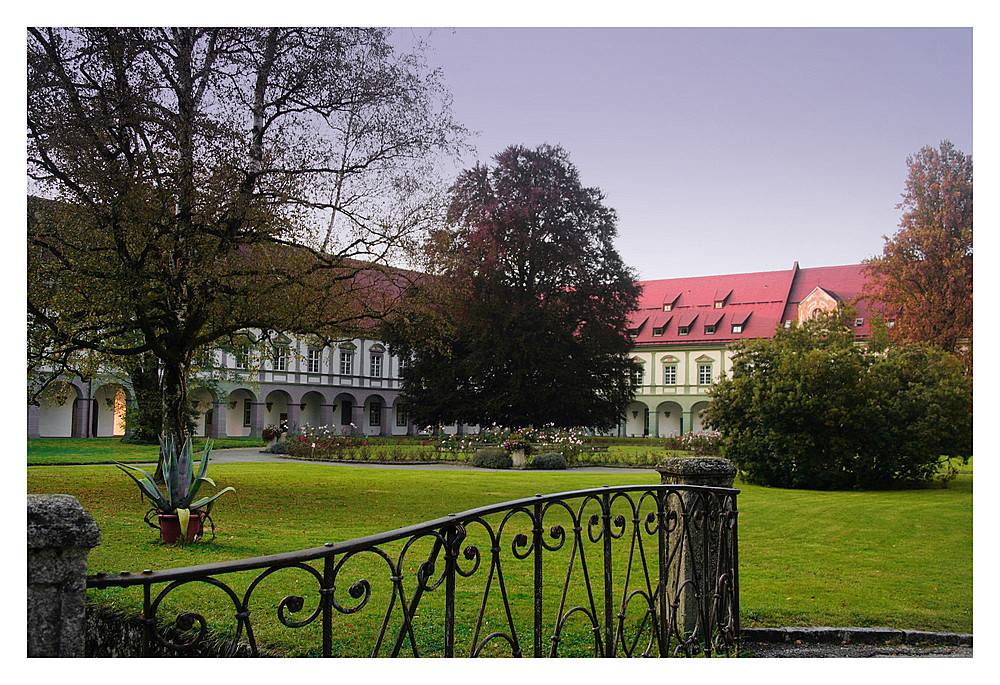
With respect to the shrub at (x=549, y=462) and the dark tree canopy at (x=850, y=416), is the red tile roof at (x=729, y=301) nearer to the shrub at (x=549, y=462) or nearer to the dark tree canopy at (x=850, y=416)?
the shrub at (x=549, y=462)

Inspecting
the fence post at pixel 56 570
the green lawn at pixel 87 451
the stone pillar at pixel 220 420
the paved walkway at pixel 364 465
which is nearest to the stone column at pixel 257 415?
the stone pillar at pixel 220 420

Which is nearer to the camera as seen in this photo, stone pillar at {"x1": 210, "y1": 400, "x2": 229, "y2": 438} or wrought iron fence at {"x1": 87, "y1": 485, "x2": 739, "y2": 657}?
wrought iron fence at {"x1": 87, "y1": 485, "x2": 739, "y2": 657}

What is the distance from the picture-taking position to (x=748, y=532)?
721 cm

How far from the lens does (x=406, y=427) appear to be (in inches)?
1023

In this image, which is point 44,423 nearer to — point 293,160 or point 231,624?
point 293,160

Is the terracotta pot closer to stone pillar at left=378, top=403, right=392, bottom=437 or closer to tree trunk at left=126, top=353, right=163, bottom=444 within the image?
tree trunk at left=126, top=353, right=163, bottom=444

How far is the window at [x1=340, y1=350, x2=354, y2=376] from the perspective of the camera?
2478cm

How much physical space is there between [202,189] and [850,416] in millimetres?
8632

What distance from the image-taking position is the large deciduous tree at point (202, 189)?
8375 mm

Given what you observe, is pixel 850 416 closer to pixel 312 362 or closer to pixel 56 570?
pixel 56 570

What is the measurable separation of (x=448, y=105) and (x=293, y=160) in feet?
7.75

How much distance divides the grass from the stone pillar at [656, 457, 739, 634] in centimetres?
64

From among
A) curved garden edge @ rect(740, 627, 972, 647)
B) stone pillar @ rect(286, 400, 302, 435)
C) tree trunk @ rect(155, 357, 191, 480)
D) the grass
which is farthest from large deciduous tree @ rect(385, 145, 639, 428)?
curved garden edge @ rect(740, 627, 972, 647)

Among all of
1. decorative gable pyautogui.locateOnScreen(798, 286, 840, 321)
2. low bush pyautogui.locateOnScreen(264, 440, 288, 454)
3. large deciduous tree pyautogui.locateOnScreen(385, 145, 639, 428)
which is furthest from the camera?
decorative gable pyautogui.locateOnScreen(798, 286, 840, 321)
